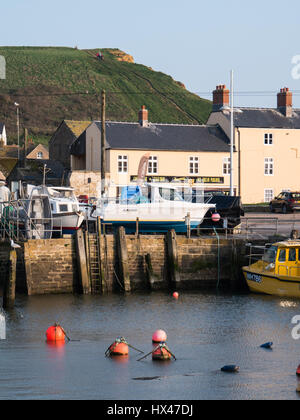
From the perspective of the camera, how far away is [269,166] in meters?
64.4

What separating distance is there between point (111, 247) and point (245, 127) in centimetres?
3257

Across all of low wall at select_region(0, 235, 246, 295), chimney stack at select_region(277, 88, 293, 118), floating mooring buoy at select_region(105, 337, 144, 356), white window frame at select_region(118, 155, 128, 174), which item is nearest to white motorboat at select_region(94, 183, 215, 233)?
low wall at select_region(0, 235, 246, 295)

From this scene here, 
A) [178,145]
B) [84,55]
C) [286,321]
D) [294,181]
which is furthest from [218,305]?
[84,55]

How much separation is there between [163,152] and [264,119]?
9999 millimetres

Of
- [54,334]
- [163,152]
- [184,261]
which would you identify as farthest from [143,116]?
[54,334]

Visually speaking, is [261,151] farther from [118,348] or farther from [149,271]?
[118,348]

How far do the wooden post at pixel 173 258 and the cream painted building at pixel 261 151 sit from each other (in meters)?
29.7

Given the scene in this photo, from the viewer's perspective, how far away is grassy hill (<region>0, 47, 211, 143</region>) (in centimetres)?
14762

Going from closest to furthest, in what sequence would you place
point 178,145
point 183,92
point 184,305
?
point 184,305, point 178,145, point 183,92

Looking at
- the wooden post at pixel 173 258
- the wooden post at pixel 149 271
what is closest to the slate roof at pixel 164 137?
the wooden post at pixel 173 258

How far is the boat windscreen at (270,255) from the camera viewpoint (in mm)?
32125

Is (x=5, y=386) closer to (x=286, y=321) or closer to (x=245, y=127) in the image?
(x=286, y=321)

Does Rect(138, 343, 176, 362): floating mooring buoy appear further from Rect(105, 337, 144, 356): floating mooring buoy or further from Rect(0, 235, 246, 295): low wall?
Rect(0, 235, 246, 295): low wall

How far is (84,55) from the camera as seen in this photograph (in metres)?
193
